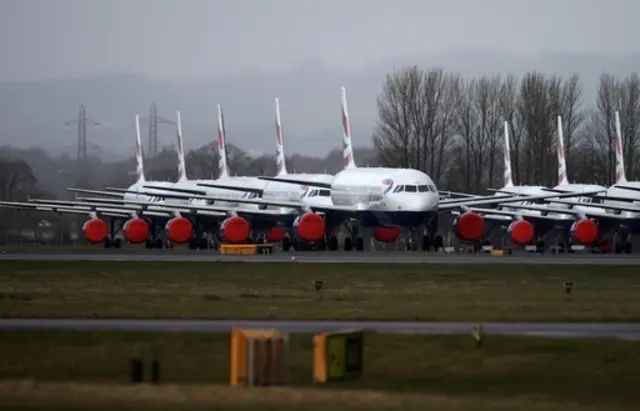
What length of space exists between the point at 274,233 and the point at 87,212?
609 inches

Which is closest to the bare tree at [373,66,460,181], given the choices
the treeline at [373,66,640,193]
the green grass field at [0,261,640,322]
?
the treeline at [373,66,640,193]

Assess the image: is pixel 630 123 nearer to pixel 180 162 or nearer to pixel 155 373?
pixel 180 162

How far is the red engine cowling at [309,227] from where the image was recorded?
3935 inches

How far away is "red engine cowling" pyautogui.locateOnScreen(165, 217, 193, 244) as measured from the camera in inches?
4230

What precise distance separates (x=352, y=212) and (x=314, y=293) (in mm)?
49024

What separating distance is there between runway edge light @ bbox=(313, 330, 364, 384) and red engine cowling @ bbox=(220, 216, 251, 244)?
2856 inches

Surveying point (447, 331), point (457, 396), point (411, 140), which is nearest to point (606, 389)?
point (457, 396)

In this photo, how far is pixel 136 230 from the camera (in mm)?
112750

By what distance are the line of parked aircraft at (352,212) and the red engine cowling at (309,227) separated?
0.06 m

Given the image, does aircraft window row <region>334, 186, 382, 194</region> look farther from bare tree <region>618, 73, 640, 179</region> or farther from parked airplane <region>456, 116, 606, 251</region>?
bare tree <region>618, 73, 640, 179</region>

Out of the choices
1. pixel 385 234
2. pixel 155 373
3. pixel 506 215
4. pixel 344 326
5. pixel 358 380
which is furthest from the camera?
pixel 506 215

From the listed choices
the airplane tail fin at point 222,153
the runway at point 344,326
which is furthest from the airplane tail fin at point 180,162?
the runway at point 344,326

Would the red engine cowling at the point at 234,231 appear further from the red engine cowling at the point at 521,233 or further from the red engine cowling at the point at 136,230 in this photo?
the red engine cowling at the point at 521,233

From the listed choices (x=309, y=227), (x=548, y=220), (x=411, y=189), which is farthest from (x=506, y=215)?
(x=309, y=227)
